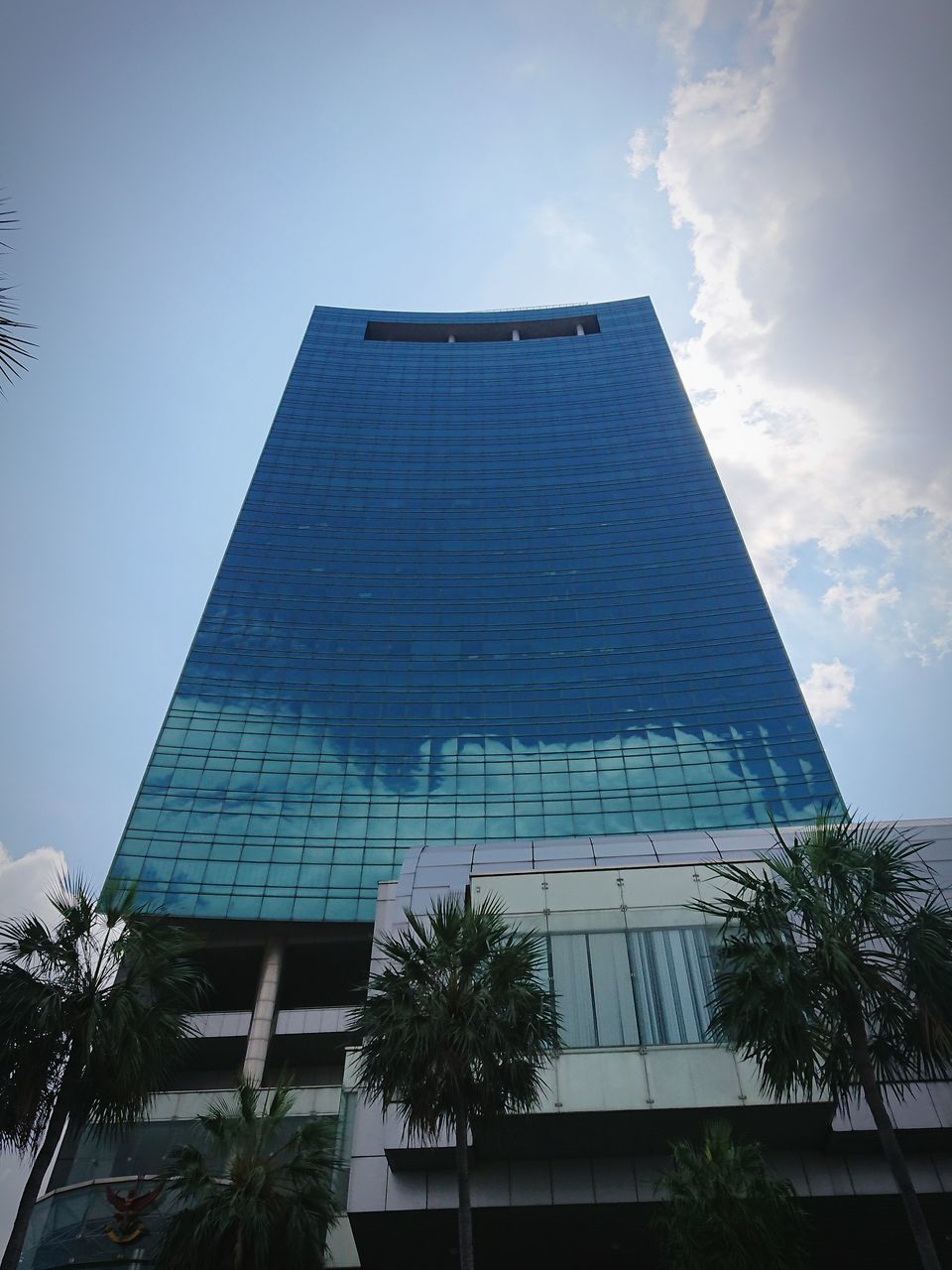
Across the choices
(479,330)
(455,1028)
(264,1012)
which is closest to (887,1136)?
(455,1028)

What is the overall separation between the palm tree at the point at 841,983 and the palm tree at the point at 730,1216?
2620 mm

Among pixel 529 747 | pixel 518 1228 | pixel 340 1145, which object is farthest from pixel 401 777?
pixel 518 1228

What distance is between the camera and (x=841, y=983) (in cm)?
1803

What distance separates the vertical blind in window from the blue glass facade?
34221 millimetres

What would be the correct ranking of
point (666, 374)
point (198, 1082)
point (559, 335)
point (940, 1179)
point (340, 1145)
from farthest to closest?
point (559, 335) → point (666, 374) → point (198, 1082) → point (340, 1145) → point (940, 1179)

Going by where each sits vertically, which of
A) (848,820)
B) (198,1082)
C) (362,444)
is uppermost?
(362,444)

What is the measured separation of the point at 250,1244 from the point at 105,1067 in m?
5.41

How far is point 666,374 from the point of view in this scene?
99.4 metres

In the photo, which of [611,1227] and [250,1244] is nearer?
[250,1244]

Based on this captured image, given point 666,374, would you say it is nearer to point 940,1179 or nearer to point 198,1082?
point 198,1082

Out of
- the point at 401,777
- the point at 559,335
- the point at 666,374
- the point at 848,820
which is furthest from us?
the point at 559,335

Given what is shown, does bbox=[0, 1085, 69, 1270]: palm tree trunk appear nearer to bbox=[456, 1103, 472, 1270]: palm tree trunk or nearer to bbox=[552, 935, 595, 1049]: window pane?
bbox=[456, 1103, 472, 1270]: palm tree trunk

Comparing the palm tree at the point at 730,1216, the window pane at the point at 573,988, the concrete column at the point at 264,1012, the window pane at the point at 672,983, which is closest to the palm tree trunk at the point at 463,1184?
the palm tree at the point at 730,1216

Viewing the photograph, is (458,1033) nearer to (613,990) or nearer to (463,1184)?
(463,1184)
